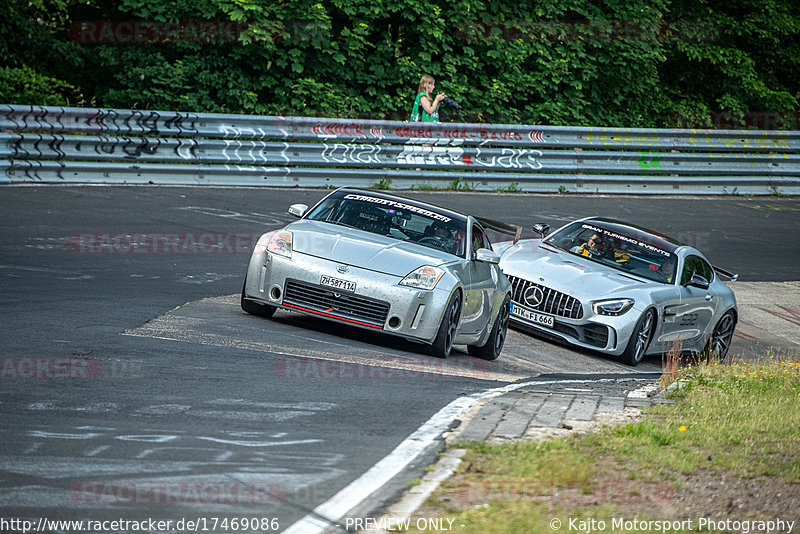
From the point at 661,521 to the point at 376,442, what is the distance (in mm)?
1922

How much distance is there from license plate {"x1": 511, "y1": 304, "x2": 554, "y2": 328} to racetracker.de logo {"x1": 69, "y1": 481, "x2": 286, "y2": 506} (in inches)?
296

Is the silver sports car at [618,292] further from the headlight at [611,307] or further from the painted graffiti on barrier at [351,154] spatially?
the painted graffiti on barrier at [351,154]

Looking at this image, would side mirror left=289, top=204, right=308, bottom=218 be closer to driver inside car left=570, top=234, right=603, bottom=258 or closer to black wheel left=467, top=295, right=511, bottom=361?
black wheel left=467, top=295, right=511, bottom=361

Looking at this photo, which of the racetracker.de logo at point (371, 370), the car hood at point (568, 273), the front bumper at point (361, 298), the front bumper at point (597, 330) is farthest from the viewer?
the car hood at point (568, 273)

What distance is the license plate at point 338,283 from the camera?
9922 mm

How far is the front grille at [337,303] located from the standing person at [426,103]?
1192 cm

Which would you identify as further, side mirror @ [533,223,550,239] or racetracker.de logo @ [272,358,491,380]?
side mirror @ [533,223,550,239]

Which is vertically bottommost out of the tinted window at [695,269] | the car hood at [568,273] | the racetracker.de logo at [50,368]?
the racetracker.de logo at [50,368]

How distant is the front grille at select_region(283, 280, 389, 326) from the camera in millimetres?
9945

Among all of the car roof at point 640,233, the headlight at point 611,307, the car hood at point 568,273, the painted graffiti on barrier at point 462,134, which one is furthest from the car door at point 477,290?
the painted graffiti on barrier at point 462,134

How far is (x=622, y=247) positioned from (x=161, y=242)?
5992 millimetres

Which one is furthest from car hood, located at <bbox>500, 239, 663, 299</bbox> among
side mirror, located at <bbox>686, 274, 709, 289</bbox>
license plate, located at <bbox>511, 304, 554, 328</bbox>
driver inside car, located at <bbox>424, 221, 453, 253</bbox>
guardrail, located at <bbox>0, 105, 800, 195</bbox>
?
guardrail, located at <bbox>0, 105, 800, 195</bbox>

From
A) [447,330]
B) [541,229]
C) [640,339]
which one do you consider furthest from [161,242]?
[640,339]

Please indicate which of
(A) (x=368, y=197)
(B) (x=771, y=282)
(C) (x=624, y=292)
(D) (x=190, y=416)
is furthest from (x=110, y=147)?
(D) (x=190, y=416)
